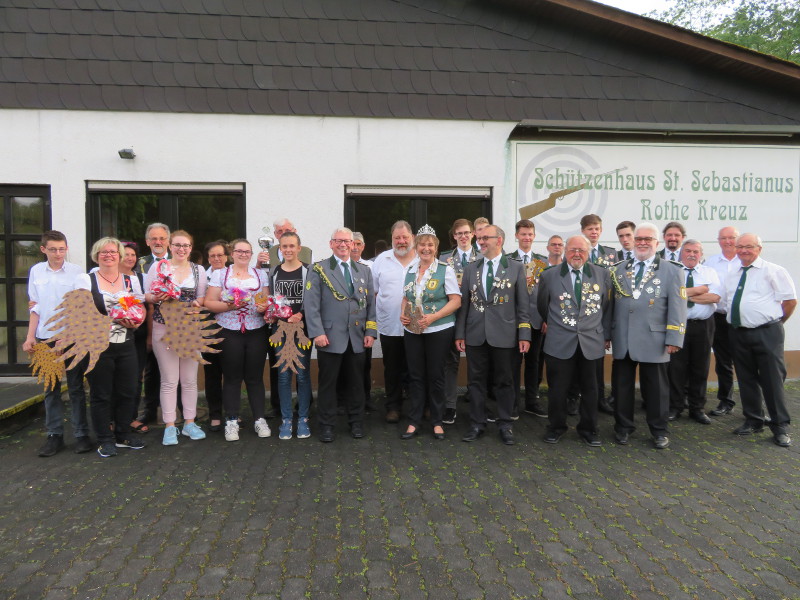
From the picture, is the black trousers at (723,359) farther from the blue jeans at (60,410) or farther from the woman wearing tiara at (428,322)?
the blue jeans at (60,410)

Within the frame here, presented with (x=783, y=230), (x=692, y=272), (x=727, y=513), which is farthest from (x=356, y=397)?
(x=783, y=230)

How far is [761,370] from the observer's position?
5395mm

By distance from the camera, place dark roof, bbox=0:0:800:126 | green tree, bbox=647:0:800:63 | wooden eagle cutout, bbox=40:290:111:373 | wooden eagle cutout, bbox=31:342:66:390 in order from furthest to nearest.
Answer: green tree, bbox=647:0:800:63, dark roof, bbox=0:0:800:126, wooden eagle cutout, bbox=31:342:66:390, wooden eagle cutout, bbox=40:290:111:373

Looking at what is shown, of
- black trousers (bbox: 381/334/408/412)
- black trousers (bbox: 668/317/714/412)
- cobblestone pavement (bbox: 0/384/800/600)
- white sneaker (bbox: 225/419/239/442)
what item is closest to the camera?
cobblestone pavement (bbox: 0/384/800/600)

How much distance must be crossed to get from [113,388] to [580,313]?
4.20 m

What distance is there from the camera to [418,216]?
746cm

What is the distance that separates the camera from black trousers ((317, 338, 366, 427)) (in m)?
5.23

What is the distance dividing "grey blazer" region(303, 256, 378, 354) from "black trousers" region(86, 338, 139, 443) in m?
1.58

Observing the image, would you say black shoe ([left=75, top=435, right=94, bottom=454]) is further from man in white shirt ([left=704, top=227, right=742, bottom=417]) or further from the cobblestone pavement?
man in white shirt ([left=704, top=227, right=742, bottom=417])

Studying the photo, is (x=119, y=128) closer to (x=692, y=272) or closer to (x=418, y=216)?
(x=418, y=216)

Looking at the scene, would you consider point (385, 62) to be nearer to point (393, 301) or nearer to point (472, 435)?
point (393, 301)

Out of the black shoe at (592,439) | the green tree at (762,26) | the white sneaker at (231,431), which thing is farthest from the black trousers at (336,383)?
the green tree at (762,26)

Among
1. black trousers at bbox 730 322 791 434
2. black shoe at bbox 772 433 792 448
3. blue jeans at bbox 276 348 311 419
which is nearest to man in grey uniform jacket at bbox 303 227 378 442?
blue jeans at bbox 276 348 311 419

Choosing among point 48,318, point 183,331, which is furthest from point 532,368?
point 48,318
